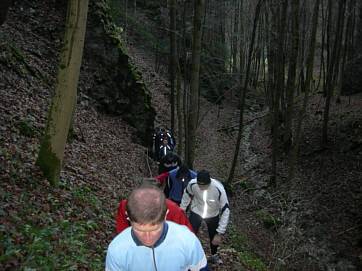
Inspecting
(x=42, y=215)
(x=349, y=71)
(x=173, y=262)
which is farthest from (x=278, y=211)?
(x=349, y=71)

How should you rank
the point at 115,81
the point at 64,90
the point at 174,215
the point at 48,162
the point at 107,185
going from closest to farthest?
the point at 174,215 → the point at 64,90 → the point at 48,162 → the point at 107,185 → the point at 115,81

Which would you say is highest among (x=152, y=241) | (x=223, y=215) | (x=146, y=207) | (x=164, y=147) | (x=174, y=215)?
(x=146, y=207)

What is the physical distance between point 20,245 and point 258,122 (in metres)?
21.8

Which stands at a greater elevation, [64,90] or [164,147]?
[64,90]

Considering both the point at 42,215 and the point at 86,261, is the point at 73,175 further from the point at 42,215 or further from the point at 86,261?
the point at 86,261

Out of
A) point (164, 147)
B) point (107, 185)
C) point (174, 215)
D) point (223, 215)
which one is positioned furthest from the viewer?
point (164, 147)

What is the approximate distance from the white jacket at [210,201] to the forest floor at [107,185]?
1754mm

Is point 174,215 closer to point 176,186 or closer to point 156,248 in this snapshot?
point 156,248

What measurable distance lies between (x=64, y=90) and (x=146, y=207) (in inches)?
163

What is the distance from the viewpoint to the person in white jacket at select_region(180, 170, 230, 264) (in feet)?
15.4

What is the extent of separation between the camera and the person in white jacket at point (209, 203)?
15.4 feet

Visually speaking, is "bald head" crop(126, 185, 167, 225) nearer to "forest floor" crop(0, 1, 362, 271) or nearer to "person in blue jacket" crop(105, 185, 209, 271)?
"person in blue jacket" crop(105, 185, 209, 271)

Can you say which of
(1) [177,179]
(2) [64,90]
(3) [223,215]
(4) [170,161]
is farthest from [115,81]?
(3) [223,215]

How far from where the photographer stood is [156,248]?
6.66 feet
